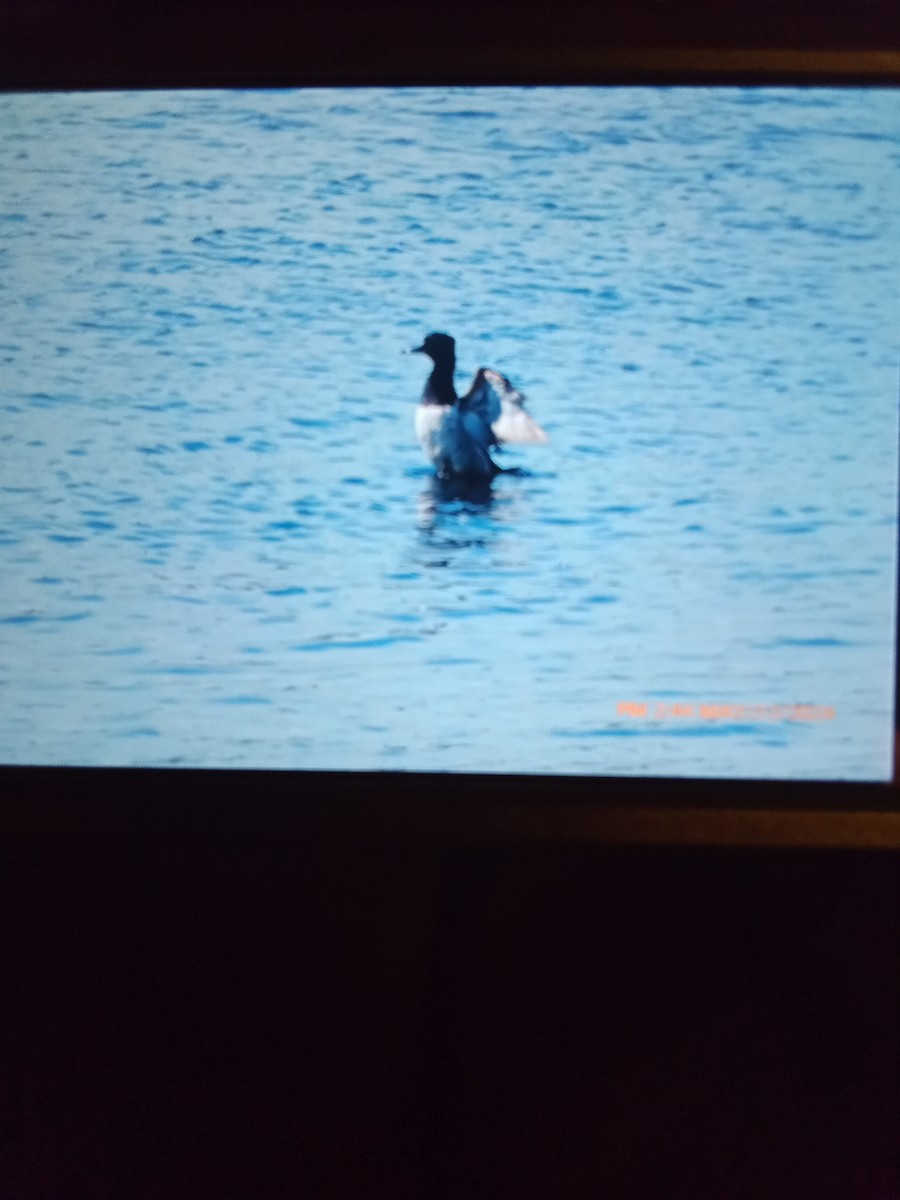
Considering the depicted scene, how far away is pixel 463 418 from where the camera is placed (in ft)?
Result: 1.74

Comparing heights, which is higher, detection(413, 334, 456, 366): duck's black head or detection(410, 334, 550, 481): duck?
detection(413, 334, 456, 366): duck's black head

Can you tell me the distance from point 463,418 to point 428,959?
321 mm

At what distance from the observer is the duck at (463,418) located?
0.53 metres

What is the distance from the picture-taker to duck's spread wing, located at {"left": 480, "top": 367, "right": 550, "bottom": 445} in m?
0.54

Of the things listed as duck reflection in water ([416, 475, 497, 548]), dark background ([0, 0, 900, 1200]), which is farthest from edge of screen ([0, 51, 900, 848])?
duck reflection in water ([416, 475, 497, 548])

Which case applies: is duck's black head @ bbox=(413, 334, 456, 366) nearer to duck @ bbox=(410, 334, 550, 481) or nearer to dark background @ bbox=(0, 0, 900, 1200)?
duck @ bbox=(410, 334, 550, 481)

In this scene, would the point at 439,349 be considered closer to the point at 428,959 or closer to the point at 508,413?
the point at 508,413

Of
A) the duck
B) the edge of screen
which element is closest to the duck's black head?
the duck

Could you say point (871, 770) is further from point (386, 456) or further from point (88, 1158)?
point (88, 1158)

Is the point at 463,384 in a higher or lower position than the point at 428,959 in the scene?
higher

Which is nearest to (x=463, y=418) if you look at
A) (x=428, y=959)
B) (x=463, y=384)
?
(x=463, y=384)

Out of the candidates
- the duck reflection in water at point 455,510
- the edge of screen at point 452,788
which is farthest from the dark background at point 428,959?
the duck reflection in water at point 455,510

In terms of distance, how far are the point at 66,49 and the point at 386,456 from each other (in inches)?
11.3

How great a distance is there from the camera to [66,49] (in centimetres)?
56
